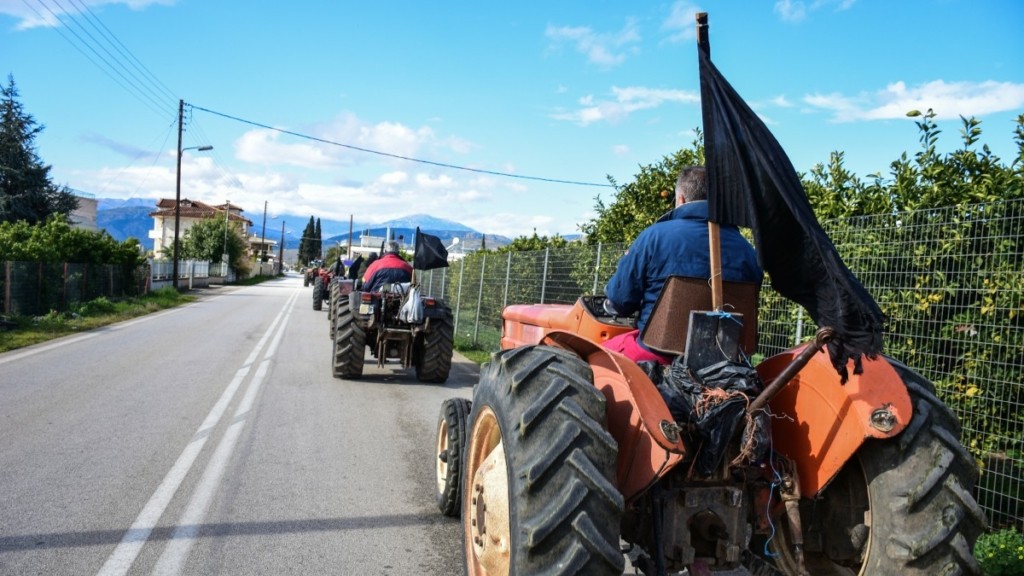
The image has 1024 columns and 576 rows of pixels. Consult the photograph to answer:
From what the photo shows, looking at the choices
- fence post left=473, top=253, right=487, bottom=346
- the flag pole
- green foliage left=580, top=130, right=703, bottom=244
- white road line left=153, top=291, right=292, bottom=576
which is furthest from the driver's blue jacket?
fence post left=473, top=253, right=487, bottom=346

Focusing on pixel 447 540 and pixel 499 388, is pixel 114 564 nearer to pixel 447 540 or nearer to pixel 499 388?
pixel 447 540

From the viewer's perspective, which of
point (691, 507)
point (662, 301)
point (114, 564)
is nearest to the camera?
point (691, 507)

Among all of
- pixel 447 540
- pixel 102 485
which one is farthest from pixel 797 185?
pixel 102 485

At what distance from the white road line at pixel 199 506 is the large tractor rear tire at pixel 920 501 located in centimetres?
329

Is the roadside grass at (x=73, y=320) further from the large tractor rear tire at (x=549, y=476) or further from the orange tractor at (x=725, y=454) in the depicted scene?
the orange tractor at (x=725, y=454)

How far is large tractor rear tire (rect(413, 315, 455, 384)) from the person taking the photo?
10.3 m

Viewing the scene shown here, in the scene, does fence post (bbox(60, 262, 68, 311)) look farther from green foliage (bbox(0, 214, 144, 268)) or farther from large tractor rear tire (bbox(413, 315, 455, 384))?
large tractor rear tire (bbox(413, 315, 455, 384))

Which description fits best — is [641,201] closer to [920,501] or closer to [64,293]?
[920,501]

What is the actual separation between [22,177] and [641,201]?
40.4 meters

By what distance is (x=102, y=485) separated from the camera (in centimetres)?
511

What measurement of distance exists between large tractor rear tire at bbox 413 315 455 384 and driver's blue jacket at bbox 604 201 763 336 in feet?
23.4

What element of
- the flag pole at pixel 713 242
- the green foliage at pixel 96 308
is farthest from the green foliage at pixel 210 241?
the flag pole at pixel 713 242

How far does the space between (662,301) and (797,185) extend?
784 mm

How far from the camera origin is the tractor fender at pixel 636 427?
2580 mm
